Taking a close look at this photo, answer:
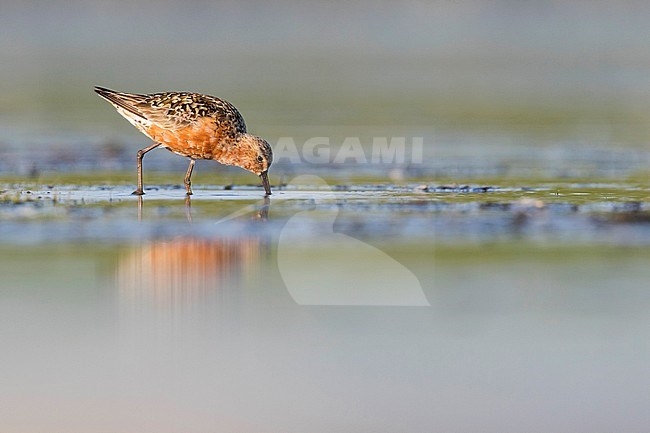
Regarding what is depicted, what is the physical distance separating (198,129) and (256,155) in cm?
55

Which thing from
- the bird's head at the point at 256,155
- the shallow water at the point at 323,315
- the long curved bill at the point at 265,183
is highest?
the bird's head at the point at 256,155

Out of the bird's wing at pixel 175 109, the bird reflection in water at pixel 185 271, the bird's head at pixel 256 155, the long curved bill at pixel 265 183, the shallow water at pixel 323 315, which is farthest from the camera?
the bird's wing at pixel 175 109

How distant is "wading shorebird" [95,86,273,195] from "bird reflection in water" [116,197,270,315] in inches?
116

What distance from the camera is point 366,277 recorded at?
7.17 meters

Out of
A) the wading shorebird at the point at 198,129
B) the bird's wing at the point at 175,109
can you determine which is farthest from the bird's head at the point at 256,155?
the bird's wing at the point at 175,109

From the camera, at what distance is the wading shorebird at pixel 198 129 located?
36.6 feet

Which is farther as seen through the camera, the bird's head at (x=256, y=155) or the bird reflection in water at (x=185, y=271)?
the bird's head at (x=256, y=155)

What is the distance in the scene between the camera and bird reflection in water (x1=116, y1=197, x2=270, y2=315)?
651cm

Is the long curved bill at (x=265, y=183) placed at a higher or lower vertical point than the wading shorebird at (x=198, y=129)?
lower

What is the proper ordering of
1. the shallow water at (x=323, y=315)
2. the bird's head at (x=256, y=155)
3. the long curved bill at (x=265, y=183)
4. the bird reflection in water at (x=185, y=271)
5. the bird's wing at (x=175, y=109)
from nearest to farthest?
the shallow water at (x=323, y=315) < the bird reflection in water at (x=185, y=271) < the long curved bill at (x=265, y=183) < the bird's head at (x=256, y=155) < the bird's wing at (x=175, y=109)

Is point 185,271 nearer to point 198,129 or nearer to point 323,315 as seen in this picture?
point 323,315

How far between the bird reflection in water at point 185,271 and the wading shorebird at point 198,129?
295cm

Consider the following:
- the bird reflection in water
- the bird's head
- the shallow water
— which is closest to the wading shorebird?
the bird's head

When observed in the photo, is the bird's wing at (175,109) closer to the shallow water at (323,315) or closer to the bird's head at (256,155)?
the bird's head at (256,155)
